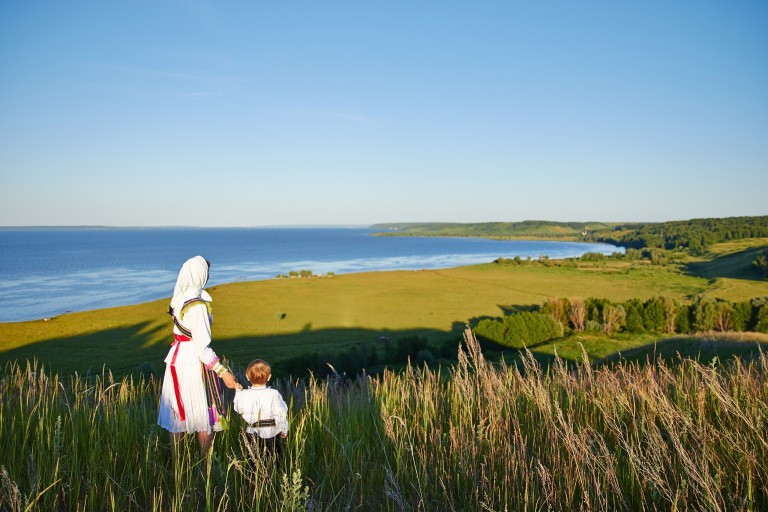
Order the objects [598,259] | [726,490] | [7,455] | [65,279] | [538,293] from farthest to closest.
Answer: [598,259] → [65,279] → [538,293] → [7,455] → [726,490]

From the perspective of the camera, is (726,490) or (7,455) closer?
(726,490)

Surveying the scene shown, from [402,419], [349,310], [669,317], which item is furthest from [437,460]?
[349,310]

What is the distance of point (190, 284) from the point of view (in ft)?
13.2

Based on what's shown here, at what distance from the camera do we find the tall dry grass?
293 centimetres

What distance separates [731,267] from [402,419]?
71254 millimetres

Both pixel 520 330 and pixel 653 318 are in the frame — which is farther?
pixel 653 318

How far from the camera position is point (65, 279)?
216 ft

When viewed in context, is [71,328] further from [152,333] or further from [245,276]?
[245,276]

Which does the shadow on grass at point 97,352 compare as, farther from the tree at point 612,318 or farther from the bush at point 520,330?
the tree at point 612,318

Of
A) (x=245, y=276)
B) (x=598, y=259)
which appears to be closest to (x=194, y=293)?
(x=245, y=276)

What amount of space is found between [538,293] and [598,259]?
32.7 m

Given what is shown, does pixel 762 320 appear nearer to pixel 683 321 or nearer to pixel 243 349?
pixel 683 321

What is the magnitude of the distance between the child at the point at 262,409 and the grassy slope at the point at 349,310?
13.8 m

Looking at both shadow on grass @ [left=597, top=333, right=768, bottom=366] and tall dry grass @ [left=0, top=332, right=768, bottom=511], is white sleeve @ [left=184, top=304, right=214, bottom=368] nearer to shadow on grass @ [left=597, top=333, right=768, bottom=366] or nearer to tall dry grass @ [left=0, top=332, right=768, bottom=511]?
tall dry grass @ [left=0, top=332, right=768, bottom=511]
